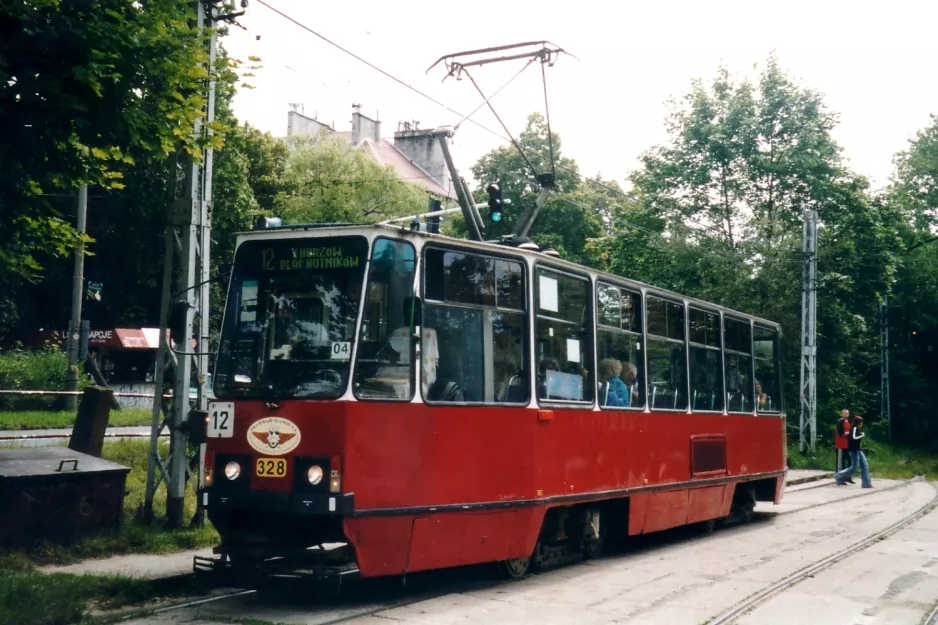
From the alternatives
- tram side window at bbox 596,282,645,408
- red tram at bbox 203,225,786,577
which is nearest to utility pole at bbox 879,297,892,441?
tram side window at bbox 596,282,645,408

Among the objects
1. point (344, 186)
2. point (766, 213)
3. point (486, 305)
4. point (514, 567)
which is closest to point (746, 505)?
point (514, 567)

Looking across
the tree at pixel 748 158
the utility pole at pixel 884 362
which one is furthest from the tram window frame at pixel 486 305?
the utility pole at pixel 884 362

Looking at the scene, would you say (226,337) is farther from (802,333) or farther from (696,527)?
(802,333)

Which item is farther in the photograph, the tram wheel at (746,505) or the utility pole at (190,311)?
the tram wheel at (746,505)

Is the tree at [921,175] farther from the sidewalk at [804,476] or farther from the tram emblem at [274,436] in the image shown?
the tram emblem at [274,436]

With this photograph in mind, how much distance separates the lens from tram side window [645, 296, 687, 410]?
40.3ft

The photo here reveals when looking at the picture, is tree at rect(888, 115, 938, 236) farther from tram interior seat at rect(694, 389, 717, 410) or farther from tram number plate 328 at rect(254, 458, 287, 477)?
tram number plate 328 at rect(254, 458, 287, 477)

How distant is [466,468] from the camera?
29.0 ft

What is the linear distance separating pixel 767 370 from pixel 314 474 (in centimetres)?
1061

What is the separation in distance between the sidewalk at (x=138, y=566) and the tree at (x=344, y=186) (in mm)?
36735

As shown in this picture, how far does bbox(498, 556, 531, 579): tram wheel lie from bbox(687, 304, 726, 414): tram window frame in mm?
4339

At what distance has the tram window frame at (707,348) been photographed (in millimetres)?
13359

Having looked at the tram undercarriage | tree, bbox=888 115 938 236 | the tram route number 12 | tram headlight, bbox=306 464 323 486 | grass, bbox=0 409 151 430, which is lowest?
the tram undercarriage

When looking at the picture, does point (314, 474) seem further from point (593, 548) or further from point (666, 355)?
point (666, 355)
